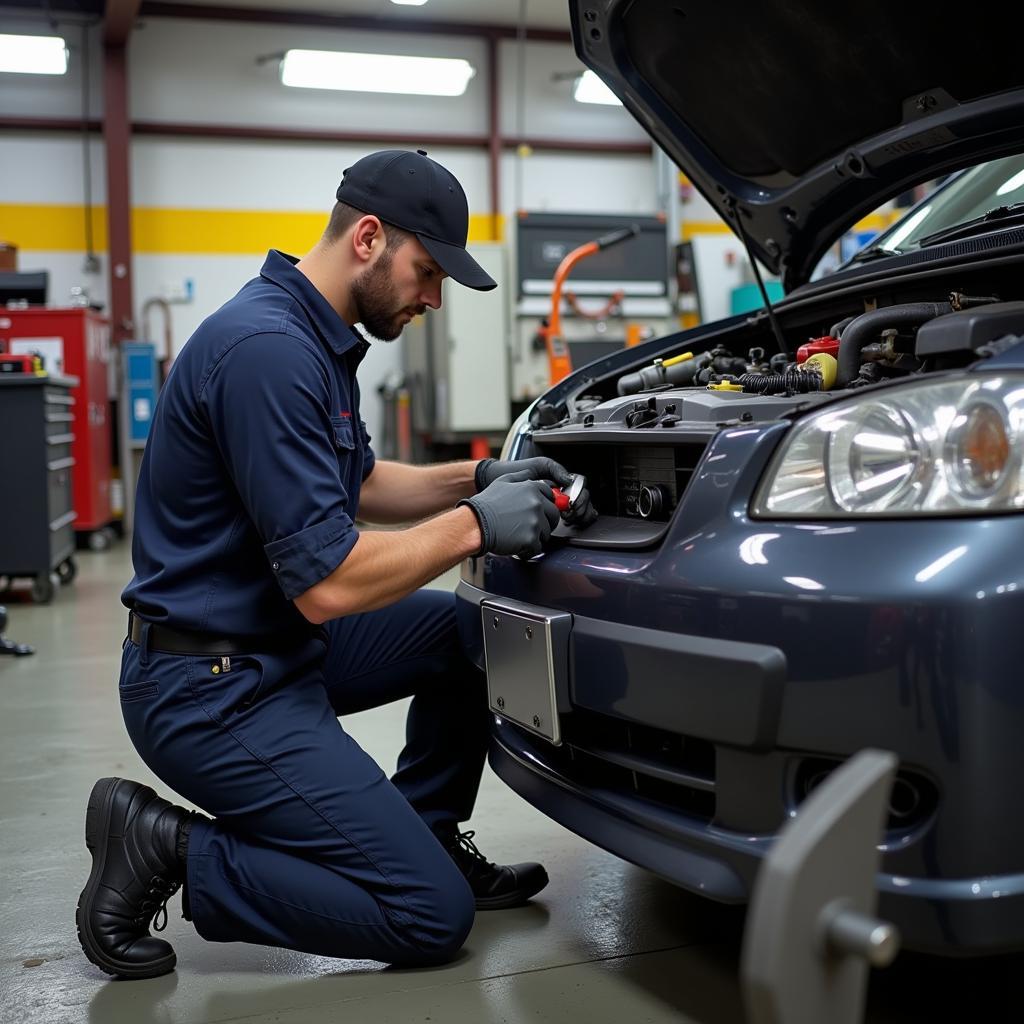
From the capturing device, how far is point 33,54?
28.0 ft

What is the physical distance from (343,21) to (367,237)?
28.1 ft

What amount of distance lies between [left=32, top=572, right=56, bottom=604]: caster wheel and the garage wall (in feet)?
14.3

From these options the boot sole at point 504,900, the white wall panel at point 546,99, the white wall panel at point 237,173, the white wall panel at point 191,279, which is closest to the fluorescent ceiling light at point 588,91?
the white wall panel at point 546,99

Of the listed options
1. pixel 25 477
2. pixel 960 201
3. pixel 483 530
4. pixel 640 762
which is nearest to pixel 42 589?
pixel 25 477

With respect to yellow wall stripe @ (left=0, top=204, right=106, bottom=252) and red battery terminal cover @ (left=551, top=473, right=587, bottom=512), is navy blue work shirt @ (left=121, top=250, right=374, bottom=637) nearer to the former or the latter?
red battery terminal cover @ (left=551, top=473, right=587, bottom=512)

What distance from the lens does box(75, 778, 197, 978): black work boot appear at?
5.32 ft

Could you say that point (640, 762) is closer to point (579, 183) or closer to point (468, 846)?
point (468, 846)

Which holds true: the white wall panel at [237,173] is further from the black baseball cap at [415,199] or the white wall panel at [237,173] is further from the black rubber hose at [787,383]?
the black rubber hose at [787,383]

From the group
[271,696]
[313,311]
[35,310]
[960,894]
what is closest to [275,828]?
[271,696]

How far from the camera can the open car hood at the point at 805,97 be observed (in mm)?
1840

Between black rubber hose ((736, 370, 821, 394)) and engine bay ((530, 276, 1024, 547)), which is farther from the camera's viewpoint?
black rubber hose ((736, 370, 821, 394))

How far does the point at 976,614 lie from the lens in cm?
106

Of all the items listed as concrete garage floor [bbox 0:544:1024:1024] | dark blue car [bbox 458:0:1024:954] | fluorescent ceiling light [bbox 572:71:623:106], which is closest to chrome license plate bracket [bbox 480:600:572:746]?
dark blue car [bbox 458:0:1024:954]

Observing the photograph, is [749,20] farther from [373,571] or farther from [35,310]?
[35,310]
